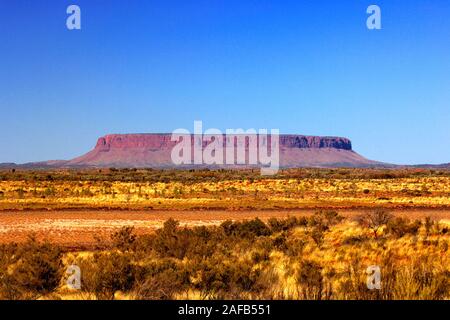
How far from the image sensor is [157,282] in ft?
31.3

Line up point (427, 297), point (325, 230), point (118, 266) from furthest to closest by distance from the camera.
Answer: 1. point (325, 230)
2. point (118, 266)
3. point (427, 297)

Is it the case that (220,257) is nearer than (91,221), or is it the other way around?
(220,257)

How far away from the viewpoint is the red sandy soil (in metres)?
21.0

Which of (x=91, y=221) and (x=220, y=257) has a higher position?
(x=220, y=257)

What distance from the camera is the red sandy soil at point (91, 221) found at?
20984mm

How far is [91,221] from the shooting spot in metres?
26.3

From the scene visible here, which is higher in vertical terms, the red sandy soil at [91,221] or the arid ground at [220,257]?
the arid ground at [220,257]

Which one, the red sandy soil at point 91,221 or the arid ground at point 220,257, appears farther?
the red sandy soil at point 91,221

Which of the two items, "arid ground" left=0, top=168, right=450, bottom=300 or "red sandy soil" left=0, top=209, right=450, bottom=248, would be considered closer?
"arid ground" left=0, top=168, right=450, bottom=300

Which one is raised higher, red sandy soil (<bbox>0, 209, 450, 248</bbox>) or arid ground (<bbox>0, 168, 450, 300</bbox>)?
arid ground (<bbox>0, 168, 450, 300</bbox>)

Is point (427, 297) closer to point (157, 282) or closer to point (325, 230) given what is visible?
point (157, 282)
